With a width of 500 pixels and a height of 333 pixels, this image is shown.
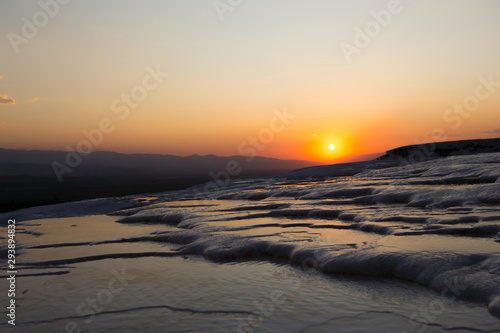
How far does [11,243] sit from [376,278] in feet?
29.8

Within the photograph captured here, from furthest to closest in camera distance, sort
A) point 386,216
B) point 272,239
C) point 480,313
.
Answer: point 386,216 → point 272,239 → point 480,313

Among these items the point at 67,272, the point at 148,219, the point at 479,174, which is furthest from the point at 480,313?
the point at 148,219

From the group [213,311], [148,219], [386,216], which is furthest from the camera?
[148,219]

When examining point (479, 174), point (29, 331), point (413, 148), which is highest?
point (413, 148)

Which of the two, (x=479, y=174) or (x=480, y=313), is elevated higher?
(x=479, y=174)

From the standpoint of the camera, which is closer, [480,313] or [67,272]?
[480,313]

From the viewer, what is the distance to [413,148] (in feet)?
97.9

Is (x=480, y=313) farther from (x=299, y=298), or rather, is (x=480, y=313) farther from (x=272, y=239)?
(x=272, y=239)

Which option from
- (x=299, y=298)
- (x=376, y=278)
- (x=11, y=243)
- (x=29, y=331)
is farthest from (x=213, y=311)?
(x=11, y=243)

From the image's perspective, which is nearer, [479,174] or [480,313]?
[480,313]

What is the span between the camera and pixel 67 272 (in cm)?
697

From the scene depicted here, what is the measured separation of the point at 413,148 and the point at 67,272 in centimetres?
2779

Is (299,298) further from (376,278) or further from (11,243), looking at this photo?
(11,243)

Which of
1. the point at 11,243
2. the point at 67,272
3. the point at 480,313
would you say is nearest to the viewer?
the point at 480,313
